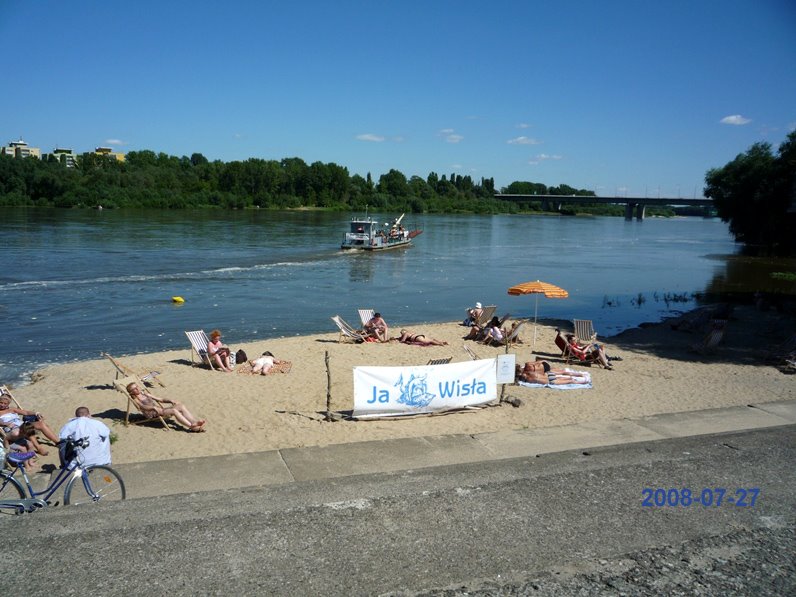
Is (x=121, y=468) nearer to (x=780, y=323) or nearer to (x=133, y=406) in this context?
(x=133, y=406)

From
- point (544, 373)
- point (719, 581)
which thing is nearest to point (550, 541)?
point (719, 581)

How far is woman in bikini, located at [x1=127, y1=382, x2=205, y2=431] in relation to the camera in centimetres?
1124

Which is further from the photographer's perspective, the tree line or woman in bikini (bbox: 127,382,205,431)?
the tree line

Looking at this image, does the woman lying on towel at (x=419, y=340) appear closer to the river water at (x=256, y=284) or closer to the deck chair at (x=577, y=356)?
the deck chair at (x=577, y=356)

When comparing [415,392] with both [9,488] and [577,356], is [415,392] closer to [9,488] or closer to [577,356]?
[9,488]

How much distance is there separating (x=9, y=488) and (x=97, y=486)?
94 cm

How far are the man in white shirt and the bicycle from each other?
0.26 ft

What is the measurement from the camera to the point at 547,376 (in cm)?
1466

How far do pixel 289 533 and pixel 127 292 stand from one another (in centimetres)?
2784

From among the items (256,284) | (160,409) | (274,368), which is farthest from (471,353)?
(256,284)

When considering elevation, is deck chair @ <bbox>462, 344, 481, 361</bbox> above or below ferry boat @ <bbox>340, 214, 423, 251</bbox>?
below

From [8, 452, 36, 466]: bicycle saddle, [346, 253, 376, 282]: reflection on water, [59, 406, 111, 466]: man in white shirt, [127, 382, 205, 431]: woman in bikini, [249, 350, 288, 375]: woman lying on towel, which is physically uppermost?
[59, 406, 111, 466]: man in white shirt

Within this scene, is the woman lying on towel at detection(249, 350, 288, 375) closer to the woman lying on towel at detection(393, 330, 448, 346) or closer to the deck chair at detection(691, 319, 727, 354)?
the woman lying on towel at detection(393, 330, 448, 346)
